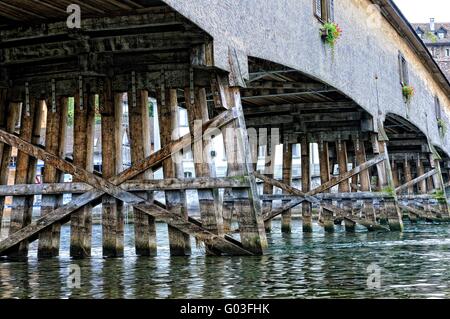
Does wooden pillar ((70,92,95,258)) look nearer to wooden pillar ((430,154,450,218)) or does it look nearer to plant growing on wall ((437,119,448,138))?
wooden pillar ((430,154,450,218))

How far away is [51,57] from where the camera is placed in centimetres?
967

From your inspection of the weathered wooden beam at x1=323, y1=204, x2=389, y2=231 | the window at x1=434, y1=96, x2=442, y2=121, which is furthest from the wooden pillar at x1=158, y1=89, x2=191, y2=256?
the window at x1=434, y1=96, x2=442, y2=121

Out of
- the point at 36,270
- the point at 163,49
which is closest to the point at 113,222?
the point at 36,270

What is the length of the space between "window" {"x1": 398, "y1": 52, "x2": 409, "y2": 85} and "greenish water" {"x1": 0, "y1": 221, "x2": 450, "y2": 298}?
889cm

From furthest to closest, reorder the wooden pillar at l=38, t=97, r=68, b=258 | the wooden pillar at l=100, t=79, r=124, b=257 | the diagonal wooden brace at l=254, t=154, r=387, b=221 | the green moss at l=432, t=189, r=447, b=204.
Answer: the green moss at l=432, t=189, r=447, b=204
the diagonal wooden brace at l=254, t=154, r=387, b=221
the wooden pillar at l=38, t=97, r=68, b=258
the wooden pillar at l=100, t=79, r=124, b=257

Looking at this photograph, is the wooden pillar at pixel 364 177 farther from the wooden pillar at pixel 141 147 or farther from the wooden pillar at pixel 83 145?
the wooden pillar at pixel 83 145

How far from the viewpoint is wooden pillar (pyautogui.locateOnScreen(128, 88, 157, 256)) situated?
947 centimetres

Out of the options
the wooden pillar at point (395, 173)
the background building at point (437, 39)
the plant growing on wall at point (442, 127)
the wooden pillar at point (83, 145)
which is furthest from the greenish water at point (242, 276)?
the background building at point (437, 39)

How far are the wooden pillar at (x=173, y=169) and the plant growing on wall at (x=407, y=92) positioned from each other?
10472 mm

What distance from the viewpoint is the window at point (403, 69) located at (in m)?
18.7

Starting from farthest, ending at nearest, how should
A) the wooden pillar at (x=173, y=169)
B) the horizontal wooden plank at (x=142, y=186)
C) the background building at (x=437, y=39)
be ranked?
the background building at (x=437, y=39), the wooden pillar at (x=173, y=169), the horizontal wooden plank at (x=142, y=186)
